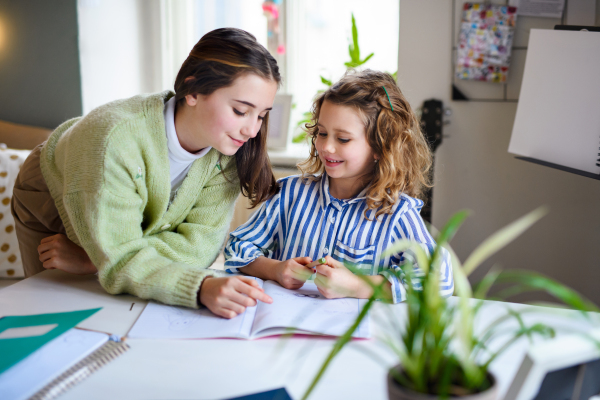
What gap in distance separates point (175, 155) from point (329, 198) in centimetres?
42

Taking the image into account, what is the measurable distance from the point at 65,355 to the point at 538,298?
2165mm

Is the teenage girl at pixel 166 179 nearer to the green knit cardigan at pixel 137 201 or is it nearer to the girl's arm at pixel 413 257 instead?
the green knit cardigan at pixel 137 201

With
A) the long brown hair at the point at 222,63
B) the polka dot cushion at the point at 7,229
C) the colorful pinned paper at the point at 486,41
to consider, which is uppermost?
the colorful pinned paper at the point at 486,41

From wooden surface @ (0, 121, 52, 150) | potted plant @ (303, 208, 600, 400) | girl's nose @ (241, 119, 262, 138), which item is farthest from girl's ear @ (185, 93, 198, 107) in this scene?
wooden surface @ (0, 121, 52, 150)

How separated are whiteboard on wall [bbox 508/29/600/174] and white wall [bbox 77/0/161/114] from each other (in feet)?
7.34

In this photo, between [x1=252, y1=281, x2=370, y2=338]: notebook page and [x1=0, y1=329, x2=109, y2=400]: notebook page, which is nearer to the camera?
[x1=0, y1=329, x2=109, y2=400]: notebook page

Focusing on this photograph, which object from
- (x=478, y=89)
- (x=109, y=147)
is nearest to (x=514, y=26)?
(x=478, y=89)

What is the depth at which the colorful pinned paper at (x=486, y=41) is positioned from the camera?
6.86ft

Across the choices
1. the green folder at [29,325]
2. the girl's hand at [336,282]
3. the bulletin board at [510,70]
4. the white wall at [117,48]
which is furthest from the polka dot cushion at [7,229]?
the bulletin board at [510,70]

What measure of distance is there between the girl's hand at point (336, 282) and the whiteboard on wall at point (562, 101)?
991 mm

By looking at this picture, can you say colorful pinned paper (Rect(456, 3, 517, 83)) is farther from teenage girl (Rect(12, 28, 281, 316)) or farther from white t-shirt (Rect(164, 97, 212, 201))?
white t-shirt (Rect(164, 97, 212, 201))

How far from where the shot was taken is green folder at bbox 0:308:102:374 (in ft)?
2.19

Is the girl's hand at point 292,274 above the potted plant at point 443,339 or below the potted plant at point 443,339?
below

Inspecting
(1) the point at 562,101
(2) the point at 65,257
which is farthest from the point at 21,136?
(1) the point at 562,101
